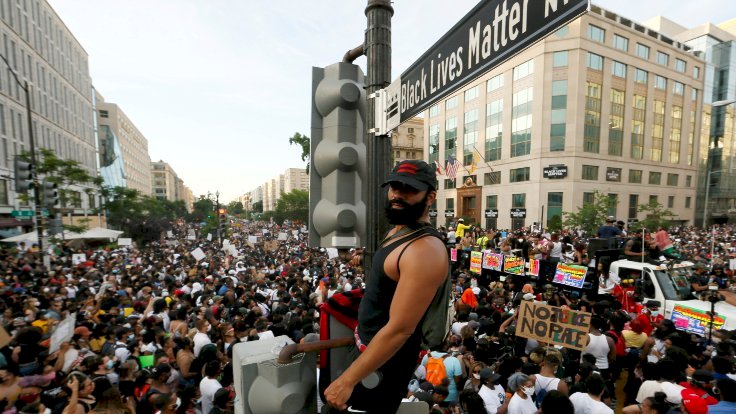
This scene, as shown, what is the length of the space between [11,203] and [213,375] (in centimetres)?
4442

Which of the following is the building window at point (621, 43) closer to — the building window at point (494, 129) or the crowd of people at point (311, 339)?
the building window at point (494, 129)

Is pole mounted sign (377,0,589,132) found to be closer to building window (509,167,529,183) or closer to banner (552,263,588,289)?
banner (552,263,588,289)

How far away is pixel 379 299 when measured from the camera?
1486 mm

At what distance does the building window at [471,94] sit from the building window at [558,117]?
36.0 feet

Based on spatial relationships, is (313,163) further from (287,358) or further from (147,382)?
(147,382)

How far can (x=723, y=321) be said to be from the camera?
7547 mm

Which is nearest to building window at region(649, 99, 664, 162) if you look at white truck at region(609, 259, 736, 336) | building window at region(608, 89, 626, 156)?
building window at region(608, 89, 626, 156)

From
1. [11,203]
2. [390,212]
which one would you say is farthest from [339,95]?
[11,203]

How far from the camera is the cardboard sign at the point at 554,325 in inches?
221

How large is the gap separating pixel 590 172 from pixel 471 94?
1859 cm

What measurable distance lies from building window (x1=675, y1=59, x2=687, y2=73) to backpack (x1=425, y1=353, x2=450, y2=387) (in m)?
61.6

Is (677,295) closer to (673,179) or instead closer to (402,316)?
(402,316)

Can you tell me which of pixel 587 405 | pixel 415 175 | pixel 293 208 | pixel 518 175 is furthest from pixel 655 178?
pixel 415 175

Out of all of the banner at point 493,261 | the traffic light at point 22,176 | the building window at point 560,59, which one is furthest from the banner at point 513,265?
the building window at point 560,59
